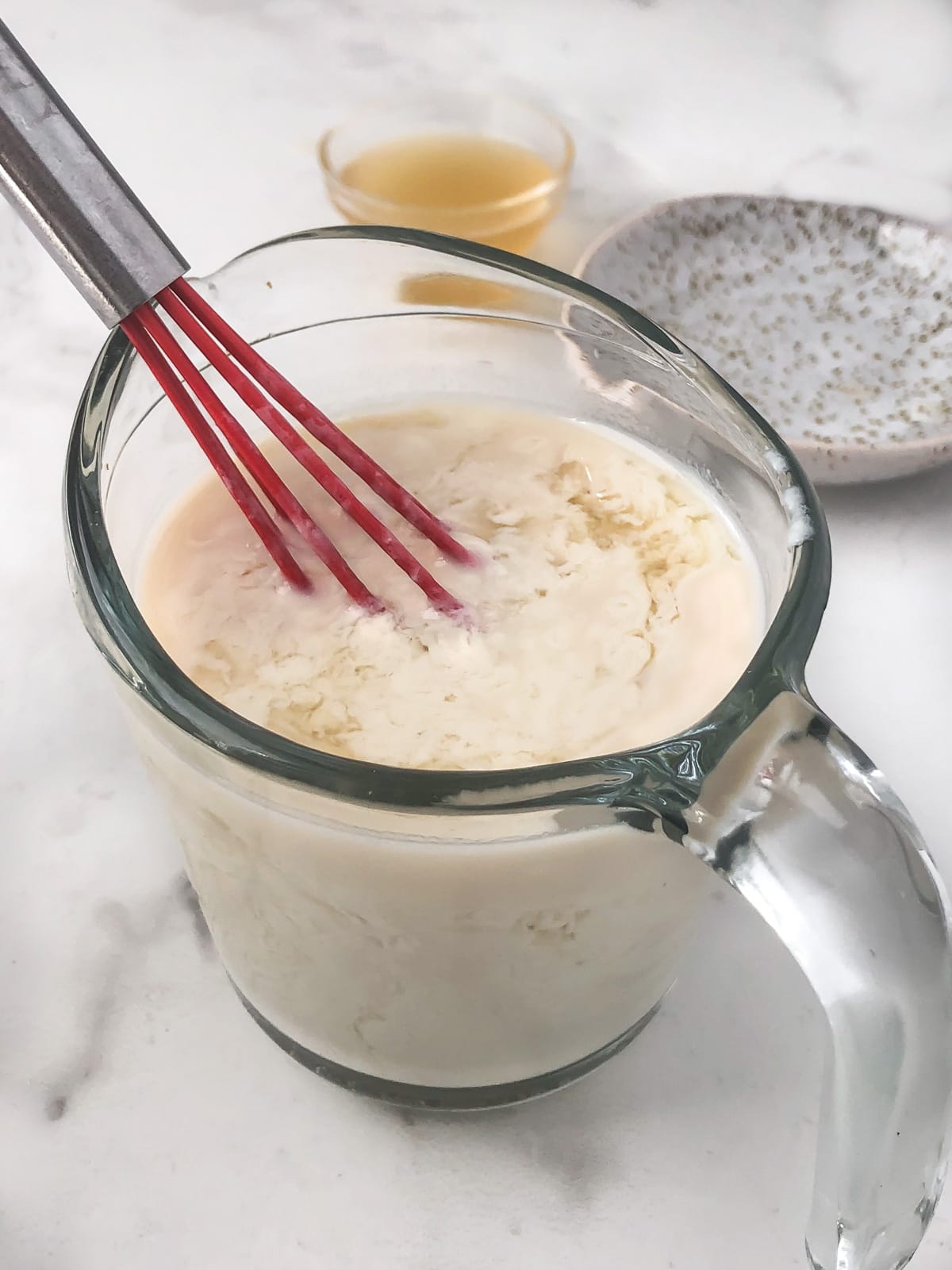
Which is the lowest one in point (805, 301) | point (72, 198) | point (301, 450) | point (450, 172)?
point (805, 301)

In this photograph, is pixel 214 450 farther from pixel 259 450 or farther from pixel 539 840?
pixel 539 840

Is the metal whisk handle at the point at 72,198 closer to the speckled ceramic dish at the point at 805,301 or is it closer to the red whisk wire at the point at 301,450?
the red whisk wire at the point at 301,450

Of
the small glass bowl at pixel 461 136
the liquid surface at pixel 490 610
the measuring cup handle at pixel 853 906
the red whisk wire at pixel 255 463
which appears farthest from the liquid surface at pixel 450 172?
the measuring cup handle at pixel 853 906

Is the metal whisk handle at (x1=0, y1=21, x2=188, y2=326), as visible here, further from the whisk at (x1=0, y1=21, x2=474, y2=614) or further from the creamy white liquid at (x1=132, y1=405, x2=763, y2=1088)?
the creamy white liquid at (x1=132, y1=405, x2=763, y2=1088)

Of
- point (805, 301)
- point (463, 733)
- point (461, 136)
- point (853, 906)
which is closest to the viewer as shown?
point (853, 906)

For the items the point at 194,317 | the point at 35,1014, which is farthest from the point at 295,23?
the point at 35,1014

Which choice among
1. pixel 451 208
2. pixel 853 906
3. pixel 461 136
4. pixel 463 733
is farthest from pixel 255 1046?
pixel 461 136
